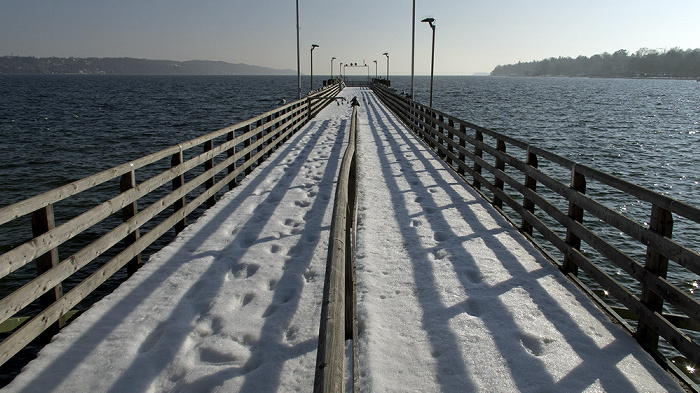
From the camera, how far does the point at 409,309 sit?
442 cm

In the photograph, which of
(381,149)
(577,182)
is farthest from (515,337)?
(381,149)

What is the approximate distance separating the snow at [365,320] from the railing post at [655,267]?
6.0 inches

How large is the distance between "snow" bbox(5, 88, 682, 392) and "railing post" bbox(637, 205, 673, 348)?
154mm

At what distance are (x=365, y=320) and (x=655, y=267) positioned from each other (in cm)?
227

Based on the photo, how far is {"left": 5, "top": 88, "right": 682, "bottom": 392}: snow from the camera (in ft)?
11.2

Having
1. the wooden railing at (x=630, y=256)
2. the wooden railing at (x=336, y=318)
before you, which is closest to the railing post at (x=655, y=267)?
the wooden railing at (x=630, y=256)

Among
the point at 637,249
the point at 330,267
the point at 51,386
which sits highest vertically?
the point at 330,267

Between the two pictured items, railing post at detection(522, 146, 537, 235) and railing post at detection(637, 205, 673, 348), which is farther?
railing post at detection(522, 146, 537, 235)

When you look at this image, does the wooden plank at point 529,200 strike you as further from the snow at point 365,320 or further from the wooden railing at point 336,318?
the wooden railing at point 336,318

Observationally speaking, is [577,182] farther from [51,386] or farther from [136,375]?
[51,386]

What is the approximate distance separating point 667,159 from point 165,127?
31365mm

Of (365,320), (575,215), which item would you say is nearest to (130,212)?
(365,320)

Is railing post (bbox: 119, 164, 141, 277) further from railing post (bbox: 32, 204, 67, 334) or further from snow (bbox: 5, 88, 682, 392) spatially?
railing post (bbox: 32, 204, 67, 334)

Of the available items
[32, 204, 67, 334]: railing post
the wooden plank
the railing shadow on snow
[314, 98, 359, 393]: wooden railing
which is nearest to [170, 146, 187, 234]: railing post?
[32, 204, 67, 334]: railing post
